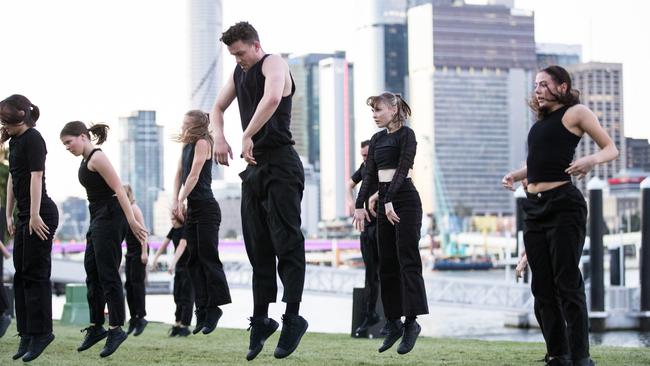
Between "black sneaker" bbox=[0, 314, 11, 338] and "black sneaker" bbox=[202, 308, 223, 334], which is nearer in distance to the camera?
"black sneaker" bbox=[202, 308, 223, 334]

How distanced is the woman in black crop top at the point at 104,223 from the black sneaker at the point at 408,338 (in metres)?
2.27

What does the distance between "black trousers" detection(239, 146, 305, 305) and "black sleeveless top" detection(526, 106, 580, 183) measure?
157 cm

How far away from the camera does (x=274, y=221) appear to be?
25.8ft

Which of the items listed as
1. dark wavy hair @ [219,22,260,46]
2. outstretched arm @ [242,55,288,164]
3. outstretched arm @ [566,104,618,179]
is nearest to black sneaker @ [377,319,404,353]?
outstretched arm @ [242,55,288,164]

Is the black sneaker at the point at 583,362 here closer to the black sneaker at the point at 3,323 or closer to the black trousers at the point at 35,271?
the black trousers at the point at 35,271

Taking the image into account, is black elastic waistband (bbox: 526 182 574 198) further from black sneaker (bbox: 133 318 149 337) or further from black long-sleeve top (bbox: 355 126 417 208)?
black sneaker (bbox: 133 318 149 337)

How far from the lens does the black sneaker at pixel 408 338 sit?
29.3 ft

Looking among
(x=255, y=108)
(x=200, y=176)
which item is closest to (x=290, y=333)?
(x=255, y=108)

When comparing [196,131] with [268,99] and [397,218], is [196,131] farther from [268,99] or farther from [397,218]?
[268,99]

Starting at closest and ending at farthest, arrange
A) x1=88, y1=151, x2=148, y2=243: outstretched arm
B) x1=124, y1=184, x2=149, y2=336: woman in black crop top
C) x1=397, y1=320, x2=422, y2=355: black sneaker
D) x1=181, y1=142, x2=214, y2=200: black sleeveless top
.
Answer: x1=397, y1=320, x2=422, y2=355: black sneaker
x1=88, y1=151, x2=148, y2=243: outstretched arm
x1=181, y1=142, x2=214, y2=200: black sleeveless top
x1=124, y1=184, x2=149, y2=336: woman in black crop top

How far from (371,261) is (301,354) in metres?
3.21

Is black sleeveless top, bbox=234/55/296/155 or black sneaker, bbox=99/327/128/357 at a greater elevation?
black sleeveless top, bbox=234/55/296/155

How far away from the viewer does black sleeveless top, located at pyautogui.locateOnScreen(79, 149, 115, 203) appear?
9445 millimetres

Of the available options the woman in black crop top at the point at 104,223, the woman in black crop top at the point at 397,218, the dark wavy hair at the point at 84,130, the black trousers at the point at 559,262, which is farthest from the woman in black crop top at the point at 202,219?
the black trousers at the point at 559,262
